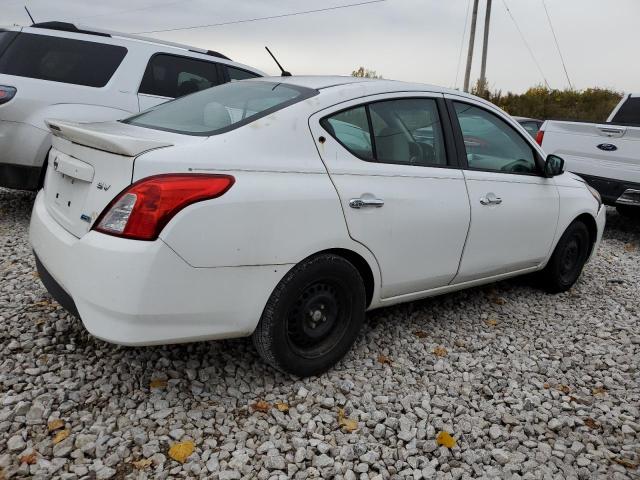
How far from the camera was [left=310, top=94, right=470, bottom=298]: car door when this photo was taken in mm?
2861

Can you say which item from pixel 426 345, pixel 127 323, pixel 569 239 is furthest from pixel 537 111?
pixel 127 323

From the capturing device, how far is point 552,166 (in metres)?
4.19

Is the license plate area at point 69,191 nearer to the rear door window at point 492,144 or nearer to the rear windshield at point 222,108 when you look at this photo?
the rear windshield at point 222,108

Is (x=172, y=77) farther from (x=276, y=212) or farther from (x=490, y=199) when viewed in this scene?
(x=276, y=212)

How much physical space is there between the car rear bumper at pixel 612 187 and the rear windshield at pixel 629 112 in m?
1.64

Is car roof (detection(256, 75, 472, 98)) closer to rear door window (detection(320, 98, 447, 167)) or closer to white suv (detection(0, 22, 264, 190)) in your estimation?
rear door window (detection(320, 98, 447, 167))

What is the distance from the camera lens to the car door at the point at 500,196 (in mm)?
3580

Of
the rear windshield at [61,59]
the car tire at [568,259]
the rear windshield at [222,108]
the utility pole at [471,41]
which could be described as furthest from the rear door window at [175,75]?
the utility pole at [471,41]

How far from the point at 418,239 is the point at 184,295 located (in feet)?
4.68

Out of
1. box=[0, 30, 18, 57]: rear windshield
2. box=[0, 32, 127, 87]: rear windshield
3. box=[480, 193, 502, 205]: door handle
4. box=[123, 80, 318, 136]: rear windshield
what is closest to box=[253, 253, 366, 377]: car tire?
box=[123, 80, 318, 136]: rear windshield

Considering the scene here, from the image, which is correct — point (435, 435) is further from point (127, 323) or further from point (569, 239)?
point (569, 239)

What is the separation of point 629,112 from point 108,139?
7.72 m

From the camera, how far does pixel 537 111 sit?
85.3 feet

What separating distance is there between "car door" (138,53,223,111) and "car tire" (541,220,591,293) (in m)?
4.09
